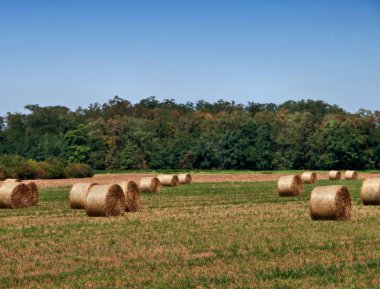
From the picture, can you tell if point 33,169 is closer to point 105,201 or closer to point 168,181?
point 168,181

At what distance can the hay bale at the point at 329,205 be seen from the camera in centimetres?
2302

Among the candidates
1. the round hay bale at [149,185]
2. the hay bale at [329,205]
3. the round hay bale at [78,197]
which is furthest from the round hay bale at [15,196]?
the hay bale at [329,205]

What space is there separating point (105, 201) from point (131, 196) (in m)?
→ 3.08

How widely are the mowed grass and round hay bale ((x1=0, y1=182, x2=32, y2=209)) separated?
4.32 m

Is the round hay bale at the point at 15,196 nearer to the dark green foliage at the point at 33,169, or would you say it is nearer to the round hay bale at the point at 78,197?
the round hay bale at the point at 78,197

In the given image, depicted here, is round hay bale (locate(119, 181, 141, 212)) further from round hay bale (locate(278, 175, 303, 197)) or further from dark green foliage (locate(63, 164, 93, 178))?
dark green foliage (locate(63, 164, 93, 178))

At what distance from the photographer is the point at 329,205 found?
75.5 feet

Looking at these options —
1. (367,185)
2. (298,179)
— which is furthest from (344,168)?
Answer: (367,185)

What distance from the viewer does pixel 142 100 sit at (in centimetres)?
19750

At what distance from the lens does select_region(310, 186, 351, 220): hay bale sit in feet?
75.5

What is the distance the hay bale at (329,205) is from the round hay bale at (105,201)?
23.7 feet

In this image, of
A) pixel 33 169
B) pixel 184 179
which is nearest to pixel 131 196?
pixel 184 179

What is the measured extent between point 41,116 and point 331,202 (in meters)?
147

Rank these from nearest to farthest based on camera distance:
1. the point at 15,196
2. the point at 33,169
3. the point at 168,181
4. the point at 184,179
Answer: the point at 15,196, the point at 168,181, the point at 184,179, the point at 33,169
